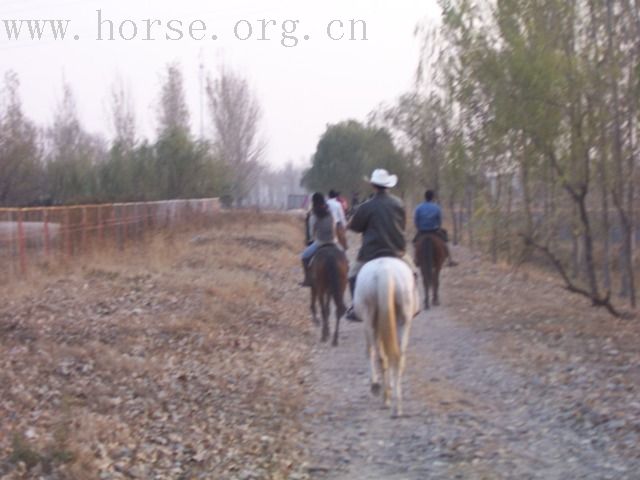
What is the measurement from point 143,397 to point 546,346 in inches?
215

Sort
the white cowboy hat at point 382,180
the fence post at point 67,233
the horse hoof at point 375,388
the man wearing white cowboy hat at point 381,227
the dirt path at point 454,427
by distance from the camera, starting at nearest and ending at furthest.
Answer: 1. the dirt path at point 454,427
2. the horse hoof at point 375,388
3. the man wearing white cowboy hat at point 381,227
4. the white cowboy hat at point 382,180
5. the fence post at point 67,233

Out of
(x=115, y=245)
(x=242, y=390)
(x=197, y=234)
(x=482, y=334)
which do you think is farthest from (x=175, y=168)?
(x=242, y=390)

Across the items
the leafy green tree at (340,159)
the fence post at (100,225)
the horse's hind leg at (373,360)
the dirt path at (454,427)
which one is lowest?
the dirt path at (454,427)

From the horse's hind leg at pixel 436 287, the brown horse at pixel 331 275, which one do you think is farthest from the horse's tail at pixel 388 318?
the horse's hind leg at pixel 436 287

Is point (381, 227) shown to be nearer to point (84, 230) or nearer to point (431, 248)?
point (431, 248)

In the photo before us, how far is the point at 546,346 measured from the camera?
12.9 m

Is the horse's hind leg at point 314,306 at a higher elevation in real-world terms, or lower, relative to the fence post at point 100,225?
lower

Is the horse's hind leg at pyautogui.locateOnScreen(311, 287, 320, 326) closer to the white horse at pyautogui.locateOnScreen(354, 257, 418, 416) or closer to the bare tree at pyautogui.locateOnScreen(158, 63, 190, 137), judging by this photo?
the white horse at pyautogui.locateOnScreen(354, 257, 418, 416)

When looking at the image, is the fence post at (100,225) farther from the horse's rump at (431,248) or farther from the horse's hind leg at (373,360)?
the horse's hind leg at (373,360)

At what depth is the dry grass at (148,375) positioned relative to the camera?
7734mm

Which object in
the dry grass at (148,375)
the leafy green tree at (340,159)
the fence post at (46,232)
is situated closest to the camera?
the dry grass at (148,375)

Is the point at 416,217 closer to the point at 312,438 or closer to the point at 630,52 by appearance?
the point at 630,52

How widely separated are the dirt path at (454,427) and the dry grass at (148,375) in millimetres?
418

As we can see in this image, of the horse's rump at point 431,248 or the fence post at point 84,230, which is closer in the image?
the horse's rump at point 431,248
